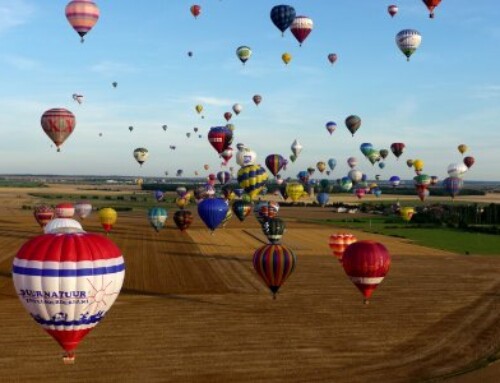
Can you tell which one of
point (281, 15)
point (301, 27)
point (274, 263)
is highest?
point (281, 15)

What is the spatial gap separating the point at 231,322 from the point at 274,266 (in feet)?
12.9

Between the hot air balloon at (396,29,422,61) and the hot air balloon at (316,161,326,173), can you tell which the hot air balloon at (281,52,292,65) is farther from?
the hot air balloon at (316,161,326,173)

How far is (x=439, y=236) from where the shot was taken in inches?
3002

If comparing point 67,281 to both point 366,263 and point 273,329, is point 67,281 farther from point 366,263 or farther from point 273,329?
point 366,263

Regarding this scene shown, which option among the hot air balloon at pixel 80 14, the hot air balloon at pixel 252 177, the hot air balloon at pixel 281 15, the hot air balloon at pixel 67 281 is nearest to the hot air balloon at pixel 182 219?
the hot air balloon at pixel 252 177

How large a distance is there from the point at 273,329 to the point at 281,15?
38.9 metres

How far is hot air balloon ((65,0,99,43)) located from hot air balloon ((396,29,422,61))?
30380mm

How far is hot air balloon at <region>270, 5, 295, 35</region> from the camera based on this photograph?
60781 millimetres

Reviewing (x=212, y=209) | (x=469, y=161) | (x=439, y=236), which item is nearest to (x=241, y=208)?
(x=212, y=209)

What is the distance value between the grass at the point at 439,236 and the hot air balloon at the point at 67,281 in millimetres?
48962

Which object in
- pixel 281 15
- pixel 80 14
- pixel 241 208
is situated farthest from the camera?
pixel 241 208

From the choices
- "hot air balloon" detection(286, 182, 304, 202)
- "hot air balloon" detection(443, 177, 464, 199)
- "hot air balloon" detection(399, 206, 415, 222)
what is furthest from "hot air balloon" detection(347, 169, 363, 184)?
"hot air balloon" detection(286, 182, 304, 202)

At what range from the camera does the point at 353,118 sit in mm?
83875

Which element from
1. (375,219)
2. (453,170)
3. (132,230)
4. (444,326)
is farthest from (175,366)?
(375,219)
